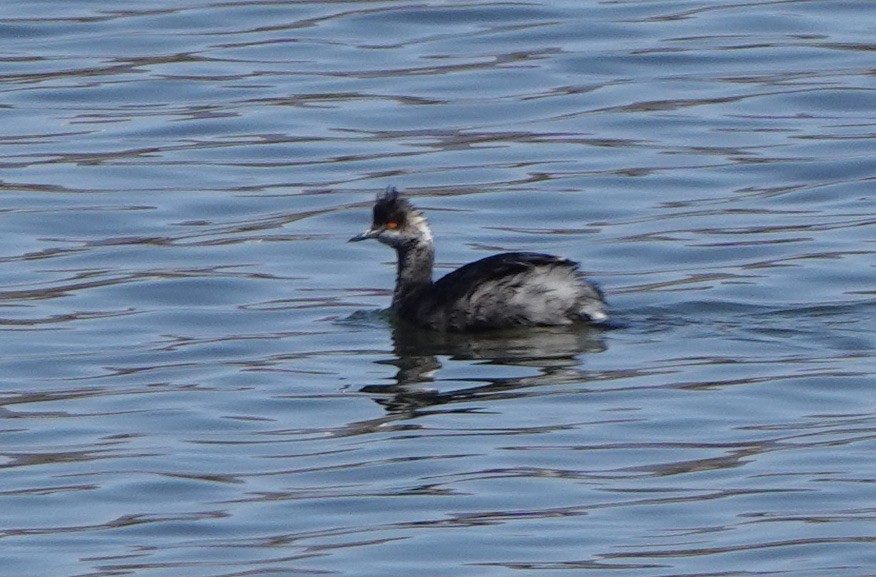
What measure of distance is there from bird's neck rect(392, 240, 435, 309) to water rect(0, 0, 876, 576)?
0.36 meters

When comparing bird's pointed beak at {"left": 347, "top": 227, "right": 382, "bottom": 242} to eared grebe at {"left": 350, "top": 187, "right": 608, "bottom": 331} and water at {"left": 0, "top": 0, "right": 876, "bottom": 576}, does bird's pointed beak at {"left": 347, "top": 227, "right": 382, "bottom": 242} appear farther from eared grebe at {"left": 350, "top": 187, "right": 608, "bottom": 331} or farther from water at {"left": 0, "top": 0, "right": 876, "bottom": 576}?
eared grebe at {"left": 350, "top": 187, "right": 608, "bottom": 331}

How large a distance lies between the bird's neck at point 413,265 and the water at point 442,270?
358mm

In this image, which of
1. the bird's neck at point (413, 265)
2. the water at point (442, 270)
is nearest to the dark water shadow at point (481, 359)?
the water at point (442, 270)

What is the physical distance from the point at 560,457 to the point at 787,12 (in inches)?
521

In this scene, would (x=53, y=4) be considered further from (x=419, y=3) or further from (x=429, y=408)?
(x=429, y=408)

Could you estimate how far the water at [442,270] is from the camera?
9.07m

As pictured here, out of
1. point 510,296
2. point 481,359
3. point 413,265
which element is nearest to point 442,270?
point 413,265

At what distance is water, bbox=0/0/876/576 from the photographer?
29.8 feet

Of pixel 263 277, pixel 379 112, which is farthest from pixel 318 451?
A: pixel 379 112

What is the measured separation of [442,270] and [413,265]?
1207 millimetres

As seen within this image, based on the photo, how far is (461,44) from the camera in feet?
70.9

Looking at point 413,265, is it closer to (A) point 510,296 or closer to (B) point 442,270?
(A) point 510,296

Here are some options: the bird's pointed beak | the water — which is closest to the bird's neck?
the bird's pointed beak

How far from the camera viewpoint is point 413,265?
44.4 ft
